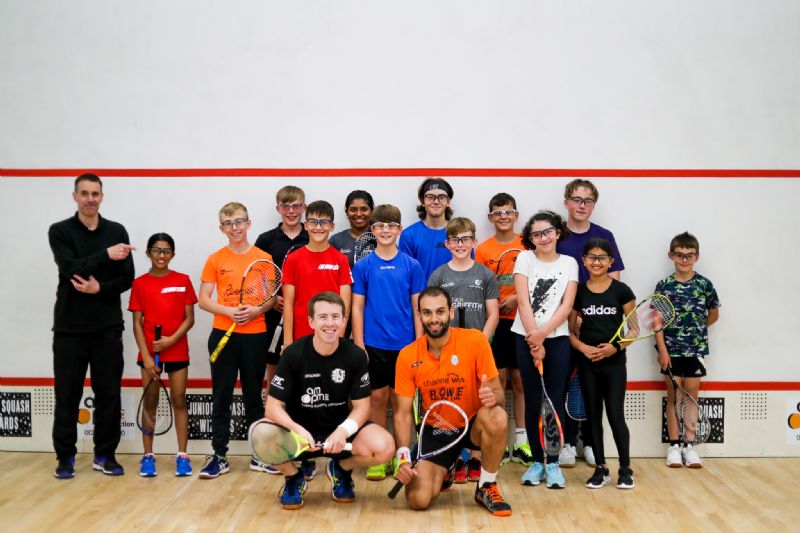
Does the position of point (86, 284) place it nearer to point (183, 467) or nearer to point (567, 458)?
point (183, 467)

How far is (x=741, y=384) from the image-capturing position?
14.0 ft

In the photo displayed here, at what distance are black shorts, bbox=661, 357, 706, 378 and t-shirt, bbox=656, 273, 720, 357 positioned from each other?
0.11 feet

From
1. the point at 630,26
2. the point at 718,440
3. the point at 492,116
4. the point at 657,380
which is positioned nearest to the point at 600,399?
the point at 657,380

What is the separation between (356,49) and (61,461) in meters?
2.59

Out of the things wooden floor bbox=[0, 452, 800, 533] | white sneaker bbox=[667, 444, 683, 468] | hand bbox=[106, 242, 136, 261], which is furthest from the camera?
white sneaker bbox=[667, 444, 683, 468]

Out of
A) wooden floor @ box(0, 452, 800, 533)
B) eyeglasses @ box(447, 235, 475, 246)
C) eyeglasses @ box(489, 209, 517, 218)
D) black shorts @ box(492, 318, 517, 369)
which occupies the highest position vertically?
eyeglasses @ box(489, 209, 517, 218)

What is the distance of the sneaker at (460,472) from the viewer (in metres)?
3.67

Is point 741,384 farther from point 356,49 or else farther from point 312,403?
point 356,49

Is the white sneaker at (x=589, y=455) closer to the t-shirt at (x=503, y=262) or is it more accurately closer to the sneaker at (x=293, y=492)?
the t-shirt at (x=503, y=262)

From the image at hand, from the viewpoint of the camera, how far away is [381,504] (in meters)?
3.37

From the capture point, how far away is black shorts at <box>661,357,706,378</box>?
4.04m

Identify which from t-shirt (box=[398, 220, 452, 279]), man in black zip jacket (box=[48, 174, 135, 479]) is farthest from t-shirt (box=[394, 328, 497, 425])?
man in black zip jacket (box=[48, 174, 135, 479])

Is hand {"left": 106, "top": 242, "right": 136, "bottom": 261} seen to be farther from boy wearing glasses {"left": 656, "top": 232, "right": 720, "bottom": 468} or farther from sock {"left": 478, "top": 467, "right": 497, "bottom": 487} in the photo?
boy wearing glasses {"left": 656, "top": 232, "right": 720, "bottom": 468}

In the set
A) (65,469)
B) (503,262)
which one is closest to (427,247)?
(503,262)
